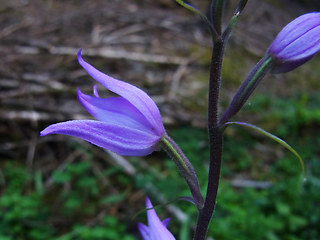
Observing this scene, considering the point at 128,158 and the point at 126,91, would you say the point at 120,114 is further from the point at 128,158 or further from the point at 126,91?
the point at 128,158

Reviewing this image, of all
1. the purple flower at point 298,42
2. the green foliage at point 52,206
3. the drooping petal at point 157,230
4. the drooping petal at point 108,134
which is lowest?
the green foliage at point 52,206

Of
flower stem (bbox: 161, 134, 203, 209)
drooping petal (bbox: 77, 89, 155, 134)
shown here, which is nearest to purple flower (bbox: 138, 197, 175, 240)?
flower stem (bbox: 161, 134, 203, 209)

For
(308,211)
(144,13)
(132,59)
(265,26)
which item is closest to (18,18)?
(132,59)

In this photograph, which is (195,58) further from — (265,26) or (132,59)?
(265,26)

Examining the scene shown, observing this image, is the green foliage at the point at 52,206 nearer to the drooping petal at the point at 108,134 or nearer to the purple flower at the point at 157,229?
the purple flower at the point at 157,229

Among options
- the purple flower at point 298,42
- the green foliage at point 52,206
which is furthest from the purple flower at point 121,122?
the green foliage at point 52,206

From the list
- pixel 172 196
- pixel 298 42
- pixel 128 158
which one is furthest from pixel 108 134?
pixel 128 158
